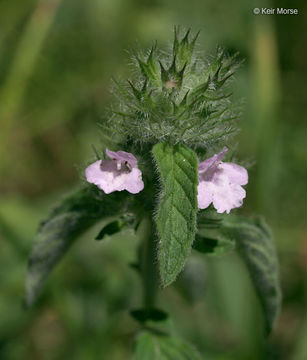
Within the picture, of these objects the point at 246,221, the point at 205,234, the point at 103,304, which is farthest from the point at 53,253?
the point at 103,304

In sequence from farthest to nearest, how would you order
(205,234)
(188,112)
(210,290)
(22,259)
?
(210,290) < (22,259) < (205,234) < (188,112)

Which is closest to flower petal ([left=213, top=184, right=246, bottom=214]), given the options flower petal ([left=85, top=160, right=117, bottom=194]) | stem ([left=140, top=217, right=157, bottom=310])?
flower petal ([left=85, top=160, right=117, bottom=194])

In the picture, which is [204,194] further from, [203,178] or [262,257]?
[262,257]

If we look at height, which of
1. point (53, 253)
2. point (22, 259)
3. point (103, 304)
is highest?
point (53, 253)

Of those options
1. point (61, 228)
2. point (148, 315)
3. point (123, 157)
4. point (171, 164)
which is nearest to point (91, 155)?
point (61, 228)

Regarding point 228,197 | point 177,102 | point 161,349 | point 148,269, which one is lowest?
point 161,349

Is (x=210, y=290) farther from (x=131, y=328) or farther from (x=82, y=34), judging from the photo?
(x=82, y=34)

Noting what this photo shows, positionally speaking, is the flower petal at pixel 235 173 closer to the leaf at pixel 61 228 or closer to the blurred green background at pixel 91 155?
the leaf at pixel 61 228
